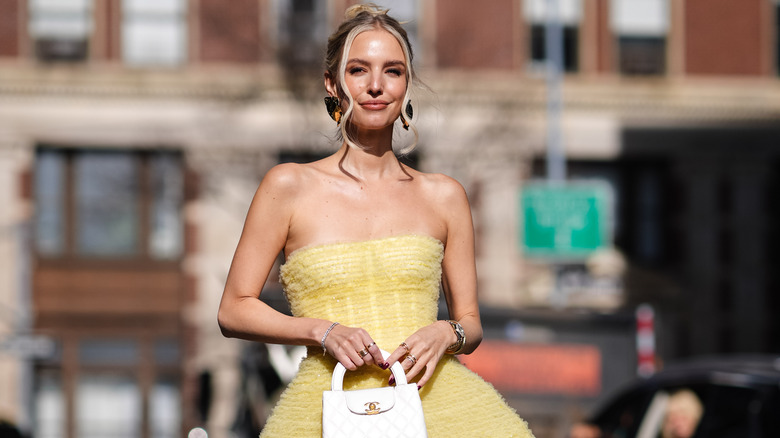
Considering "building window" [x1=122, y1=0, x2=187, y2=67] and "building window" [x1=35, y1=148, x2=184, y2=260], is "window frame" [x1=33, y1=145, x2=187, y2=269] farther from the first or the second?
"building window" [x1=122, y1=0, x2=187, y2=67]

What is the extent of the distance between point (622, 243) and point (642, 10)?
15.0ft

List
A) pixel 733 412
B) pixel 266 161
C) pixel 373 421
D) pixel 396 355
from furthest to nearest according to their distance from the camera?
pixel 266 161 → pixel 733 412 → pixel 396 355 → pixel 373 421

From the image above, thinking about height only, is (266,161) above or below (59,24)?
below

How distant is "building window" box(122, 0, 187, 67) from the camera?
23.2 meters

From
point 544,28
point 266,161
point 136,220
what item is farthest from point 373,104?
point 544,28

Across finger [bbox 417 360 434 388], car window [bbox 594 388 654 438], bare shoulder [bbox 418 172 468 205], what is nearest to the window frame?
car window [bbox 594 388 654 438]

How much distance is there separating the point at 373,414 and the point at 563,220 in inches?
594

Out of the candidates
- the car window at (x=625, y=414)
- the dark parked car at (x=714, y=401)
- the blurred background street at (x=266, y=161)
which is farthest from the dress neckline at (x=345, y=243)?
the blurred background street at (x=266, y=161)

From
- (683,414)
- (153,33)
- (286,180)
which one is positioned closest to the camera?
(286,180)

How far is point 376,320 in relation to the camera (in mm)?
2791

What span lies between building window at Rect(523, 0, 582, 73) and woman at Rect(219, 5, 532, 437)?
2114 centimetres

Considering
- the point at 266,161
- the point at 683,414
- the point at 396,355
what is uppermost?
the point at 266,161

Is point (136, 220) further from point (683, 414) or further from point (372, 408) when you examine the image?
point (372, 408)

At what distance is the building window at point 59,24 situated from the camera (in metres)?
23.0
